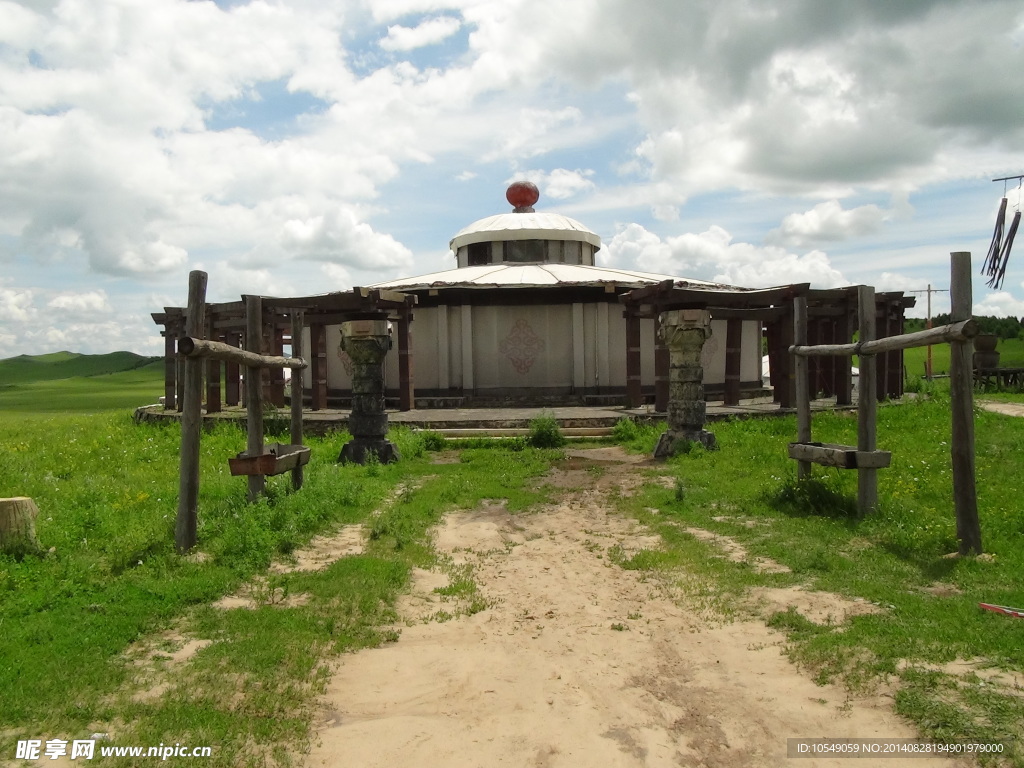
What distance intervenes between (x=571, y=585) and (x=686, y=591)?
2.96 ft

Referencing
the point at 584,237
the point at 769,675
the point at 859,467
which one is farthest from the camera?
the point at 584,237

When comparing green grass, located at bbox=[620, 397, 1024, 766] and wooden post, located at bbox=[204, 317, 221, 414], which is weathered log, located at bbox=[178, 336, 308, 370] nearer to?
green grass, located at bbox=[620, 397, 1024, 766]

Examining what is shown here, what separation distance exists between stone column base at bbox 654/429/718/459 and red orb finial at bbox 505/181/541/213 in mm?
16066

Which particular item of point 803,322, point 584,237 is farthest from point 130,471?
point 584,237

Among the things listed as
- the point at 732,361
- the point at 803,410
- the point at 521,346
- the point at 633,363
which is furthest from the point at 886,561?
the point at 521,346

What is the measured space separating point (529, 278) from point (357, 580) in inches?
613

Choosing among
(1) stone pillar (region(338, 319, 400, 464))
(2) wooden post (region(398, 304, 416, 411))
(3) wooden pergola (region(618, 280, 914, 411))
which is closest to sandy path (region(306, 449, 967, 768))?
(1) stone pillar (region(338, 319, 400, 464))

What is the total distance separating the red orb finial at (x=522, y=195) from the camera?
2662 centimetres

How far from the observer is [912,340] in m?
6.80

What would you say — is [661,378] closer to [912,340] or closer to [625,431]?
Result: [625,431]

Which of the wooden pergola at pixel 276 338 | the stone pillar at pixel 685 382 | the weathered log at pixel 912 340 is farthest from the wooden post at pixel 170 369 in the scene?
the weathered log at pixel 912 340

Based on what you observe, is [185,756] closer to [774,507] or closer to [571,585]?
[571,585]

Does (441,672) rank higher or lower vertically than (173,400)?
lower

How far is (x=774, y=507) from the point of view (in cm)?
823
